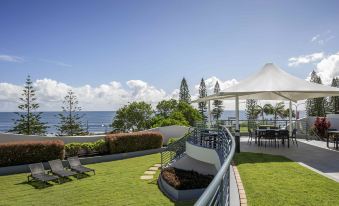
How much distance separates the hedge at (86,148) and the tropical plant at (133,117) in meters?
16.0

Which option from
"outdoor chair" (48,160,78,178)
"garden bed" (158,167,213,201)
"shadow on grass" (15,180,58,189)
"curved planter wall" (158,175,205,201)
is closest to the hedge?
"outdoor chair" (48,160,78,178)

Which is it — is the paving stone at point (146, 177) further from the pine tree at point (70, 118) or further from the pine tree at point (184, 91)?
the pine tree at point (184, 91)

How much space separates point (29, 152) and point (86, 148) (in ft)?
10.5

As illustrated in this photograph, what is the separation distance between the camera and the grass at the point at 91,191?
9.69m

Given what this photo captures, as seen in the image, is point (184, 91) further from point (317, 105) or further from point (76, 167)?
point (76, 167)

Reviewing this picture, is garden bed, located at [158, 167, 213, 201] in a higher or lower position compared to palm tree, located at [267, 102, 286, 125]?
lower

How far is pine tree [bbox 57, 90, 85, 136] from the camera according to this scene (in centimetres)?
3300

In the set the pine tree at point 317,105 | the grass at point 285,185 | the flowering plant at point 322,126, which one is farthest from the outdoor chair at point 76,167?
the pine tree at point 317,105

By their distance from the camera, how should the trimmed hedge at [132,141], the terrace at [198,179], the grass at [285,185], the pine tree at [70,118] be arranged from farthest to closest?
the pine tree at [70,118], the trimmed hedge at [132,141], the terrace at [198,179], the grass at [285,185]

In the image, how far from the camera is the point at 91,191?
10.8 meters

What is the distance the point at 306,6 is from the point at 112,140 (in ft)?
40.6

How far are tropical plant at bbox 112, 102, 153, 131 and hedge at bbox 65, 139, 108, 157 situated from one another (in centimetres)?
1604

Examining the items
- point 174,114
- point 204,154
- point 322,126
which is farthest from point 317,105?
point 204,154

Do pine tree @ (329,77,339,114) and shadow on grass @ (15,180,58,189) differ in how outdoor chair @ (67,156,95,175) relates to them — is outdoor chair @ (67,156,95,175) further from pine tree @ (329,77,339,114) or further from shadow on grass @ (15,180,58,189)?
pine tree @ (329,77,339,114)
